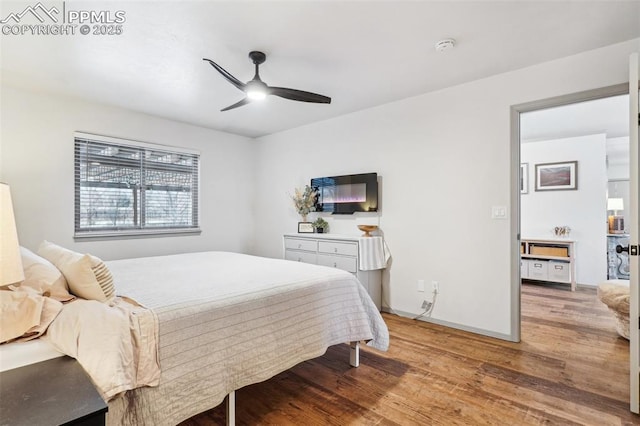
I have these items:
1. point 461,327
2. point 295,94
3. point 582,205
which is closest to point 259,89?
point 295,94

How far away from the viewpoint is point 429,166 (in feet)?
11.3

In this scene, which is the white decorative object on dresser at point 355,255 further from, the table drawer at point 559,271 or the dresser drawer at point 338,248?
the table drawer at point 559,271

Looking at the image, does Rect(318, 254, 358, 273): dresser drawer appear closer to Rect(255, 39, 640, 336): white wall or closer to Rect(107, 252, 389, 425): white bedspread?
Rect(255, 39, 640, 336): white wall

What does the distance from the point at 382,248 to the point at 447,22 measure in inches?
Result: 92.8

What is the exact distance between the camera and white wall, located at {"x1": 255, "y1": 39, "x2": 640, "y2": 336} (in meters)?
2.83

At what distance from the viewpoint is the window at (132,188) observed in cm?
371

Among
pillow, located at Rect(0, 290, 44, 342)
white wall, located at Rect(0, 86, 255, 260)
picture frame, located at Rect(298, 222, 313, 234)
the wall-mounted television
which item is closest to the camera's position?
pillow, located at Rect(0, 290, 44, 342)

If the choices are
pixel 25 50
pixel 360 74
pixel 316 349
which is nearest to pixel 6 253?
pixel 316 349

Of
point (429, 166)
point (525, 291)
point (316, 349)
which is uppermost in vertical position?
point (429, 166)

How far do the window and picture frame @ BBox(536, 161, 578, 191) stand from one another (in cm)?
576

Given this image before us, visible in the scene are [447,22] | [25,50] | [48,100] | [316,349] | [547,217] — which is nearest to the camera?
[316,349]

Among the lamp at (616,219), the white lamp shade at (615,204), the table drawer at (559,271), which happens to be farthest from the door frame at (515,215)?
the white lamp shade at (615,204)

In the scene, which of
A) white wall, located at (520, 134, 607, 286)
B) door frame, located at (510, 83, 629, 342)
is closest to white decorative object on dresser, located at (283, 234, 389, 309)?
door frame, located at (510, 83, 629, 342)

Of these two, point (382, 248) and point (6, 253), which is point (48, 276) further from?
point (382, 248)
